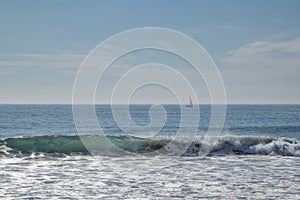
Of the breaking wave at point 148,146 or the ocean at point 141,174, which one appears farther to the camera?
the breaking wave at point 148,146

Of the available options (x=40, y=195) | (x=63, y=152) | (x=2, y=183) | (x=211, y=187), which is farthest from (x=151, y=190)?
(x=63, y=152)

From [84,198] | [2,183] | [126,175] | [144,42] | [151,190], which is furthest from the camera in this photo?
[144,42]

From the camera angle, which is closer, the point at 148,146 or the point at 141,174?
the point at 141,174

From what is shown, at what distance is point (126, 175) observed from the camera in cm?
1342

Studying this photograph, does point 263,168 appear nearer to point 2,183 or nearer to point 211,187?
point 211,187

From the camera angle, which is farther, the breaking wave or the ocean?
the breaking wave

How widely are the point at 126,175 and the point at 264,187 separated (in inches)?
196

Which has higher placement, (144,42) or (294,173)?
(144,42)

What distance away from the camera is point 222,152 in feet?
74.0

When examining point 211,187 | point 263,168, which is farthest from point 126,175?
point 263,168

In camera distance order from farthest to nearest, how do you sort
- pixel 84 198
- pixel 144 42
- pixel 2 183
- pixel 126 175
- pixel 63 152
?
pixel 63 152 → pixel 144 42 → pixel 126 175 → pixel 2 183 → pixel 84 198

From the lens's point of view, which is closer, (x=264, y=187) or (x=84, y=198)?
(x=84, y=198)

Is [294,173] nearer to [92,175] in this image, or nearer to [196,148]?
[92,175]

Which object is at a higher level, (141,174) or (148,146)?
(141,174)
